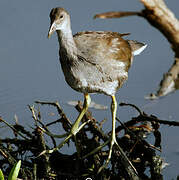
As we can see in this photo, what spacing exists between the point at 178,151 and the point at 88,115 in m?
0.42

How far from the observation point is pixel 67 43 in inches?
56.7

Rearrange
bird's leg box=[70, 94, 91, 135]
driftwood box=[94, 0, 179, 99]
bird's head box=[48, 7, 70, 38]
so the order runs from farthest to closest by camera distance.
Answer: bird's leg box=[70, 94, 91, 135], bird's head box=[48, 7, 70, 38], driftwood box=[94, 0, 179, 99]

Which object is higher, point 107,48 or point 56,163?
point 107,48

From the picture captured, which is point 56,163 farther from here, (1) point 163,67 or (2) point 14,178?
(1) point 163,67

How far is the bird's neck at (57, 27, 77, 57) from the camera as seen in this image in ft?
4.70

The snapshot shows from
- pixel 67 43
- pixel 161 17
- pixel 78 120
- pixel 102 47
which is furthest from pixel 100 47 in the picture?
pixel 161 17

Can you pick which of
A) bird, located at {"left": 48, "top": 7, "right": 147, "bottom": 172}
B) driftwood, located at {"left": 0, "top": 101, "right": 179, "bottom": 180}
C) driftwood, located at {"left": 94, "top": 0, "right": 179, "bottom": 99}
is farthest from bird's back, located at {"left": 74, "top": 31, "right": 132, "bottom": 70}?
driftwood, located at {"left": 94, "top": 0, "right": 179, "bottom": 99}

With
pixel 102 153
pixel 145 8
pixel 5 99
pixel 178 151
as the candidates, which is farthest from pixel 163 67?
pixel 145 8

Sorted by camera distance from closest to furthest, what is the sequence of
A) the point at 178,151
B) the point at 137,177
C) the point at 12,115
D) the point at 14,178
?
1. the point at 14,178
2. the point at 137,177
3. the point at 178,151
4. the point at 12,115

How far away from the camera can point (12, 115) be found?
2023mm

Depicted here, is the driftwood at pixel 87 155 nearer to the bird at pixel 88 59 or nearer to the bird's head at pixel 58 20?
the bird at pixel 88 59

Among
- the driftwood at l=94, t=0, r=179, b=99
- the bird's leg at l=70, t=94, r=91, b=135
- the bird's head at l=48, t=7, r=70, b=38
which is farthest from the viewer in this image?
the bird's leg at l=70, t=94, r=91, b=135

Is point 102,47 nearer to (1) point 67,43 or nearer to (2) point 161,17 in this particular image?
(1) point 67,43

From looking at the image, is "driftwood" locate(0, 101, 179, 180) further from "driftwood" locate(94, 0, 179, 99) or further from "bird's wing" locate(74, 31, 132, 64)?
"driftwood" locate(94, 0, 179, 99)
